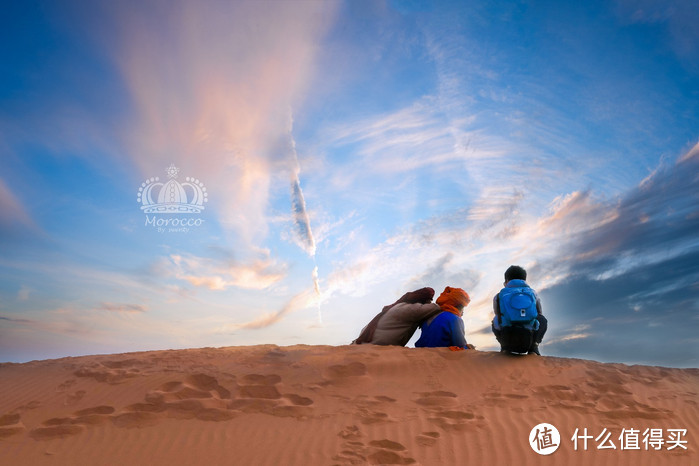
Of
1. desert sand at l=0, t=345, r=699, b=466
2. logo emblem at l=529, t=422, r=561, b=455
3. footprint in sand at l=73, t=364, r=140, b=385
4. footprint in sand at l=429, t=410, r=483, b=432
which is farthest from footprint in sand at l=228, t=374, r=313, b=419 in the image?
logo emblem at l=529, t=422, r=561, b=455

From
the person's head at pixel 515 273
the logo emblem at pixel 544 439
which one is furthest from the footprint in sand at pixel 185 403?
the person's head at pixel 515 273

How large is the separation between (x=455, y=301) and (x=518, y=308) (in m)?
1.69

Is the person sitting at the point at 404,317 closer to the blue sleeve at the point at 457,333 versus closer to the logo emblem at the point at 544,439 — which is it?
the blue sleeve at the point at 457,333

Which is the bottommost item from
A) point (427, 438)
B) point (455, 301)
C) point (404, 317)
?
point (427, 438)

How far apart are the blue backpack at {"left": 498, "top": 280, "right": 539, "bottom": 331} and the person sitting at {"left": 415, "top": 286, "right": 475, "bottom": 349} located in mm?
1178

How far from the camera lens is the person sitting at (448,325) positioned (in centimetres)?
862

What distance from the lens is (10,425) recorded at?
19.7 ft

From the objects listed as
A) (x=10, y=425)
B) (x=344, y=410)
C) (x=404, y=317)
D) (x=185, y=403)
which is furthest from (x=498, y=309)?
(x=10, y=425)

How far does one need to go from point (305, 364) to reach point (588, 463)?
13.5 feet

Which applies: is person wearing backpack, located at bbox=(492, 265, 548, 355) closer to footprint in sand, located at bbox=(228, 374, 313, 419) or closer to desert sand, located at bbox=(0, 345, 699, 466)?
desert sand, located at bbox=(0, 345, 699, 466)

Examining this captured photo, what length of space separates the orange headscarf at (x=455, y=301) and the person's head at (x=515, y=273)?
106 centimetres

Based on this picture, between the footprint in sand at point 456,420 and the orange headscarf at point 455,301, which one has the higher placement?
the orange headscarf at point 455,301

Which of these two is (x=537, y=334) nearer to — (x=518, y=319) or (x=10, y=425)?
(x=518, y=319)

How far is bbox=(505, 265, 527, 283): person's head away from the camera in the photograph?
26.1 ft
